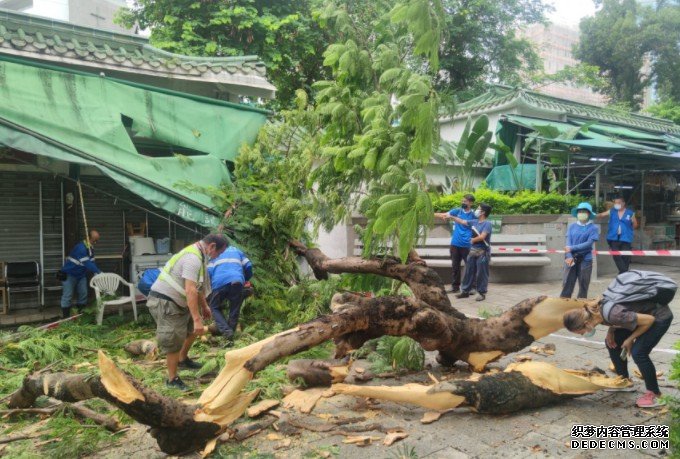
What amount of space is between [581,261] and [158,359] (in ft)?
19.9

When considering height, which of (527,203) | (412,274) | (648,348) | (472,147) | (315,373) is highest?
(472,147)

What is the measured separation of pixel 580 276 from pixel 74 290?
7680mm

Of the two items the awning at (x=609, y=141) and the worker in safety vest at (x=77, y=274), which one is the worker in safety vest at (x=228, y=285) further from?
the awning at (x=609, y=141)

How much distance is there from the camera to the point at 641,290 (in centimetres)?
410

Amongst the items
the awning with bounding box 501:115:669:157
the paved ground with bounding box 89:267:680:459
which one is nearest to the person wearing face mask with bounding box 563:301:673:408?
the paved ground with bounding box 89:267:680:459

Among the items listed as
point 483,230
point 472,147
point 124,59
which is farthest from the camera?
point 472,147

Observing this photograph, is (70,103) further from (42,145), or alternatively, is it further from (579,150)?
(579,150)

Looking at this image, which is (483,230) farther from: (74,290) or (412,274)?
(74,290)

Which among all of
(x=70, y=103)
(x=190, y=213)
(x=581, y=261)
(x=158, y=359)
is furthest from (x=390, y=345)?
(x=70, y=103)

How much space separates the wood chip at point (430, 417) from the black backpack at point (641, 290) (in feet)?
5.29

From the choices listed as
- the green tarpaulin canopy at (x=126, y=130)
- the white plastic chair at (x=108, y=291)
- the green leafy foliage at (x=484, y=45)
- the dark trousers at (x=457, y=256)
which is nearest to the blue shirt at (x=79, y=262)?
the white plastic chair at (x=108, y=291)

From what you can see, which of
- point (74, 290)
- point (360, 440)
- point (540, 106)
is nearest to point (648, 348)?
point (360, 440)

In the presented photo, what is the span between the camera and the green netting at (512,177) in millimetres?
13305

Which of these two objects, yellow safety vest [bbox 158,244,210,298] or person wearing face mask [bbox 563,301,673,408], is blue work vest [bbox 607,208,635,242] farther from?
yellow safety vest [bbox 158,244,210,298]
